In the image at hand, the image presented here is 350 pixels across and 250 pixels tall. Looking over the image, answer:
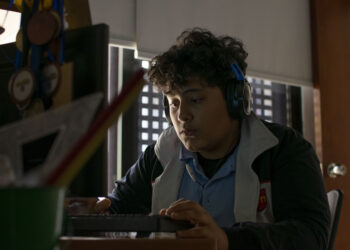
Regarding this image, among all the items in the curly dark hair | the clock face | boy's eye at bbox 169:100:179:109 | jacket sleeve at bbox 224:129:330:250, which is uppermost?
the curly dark hair

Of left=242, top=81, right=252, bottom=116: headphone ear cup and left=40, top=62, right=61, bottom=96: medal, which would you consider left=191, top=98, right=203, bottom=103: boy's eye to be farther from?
left=40, top=62, right=61, bottom=96: medal

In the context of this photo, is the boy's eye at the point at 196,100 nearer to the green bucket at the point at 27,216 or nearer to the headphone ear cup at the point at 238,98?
the headphone ear cup at the point at 238,98

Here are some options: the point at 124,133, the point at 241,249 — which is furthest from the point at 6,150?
the point at 124,133

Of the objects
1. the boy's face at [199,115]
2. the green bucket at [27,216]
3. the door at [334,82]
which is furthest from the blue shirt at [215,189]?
the door at [334,82]

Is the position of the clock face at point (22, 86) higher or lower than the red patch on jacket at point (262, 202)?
higher

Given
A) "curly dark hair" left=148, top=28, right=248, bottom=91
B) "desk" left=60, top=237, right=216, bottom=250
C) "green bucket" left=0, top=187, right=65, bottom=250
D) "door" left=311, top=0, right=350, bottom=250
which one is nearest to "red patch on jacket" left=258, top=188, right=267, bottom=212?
"curly dark hair" left=148, top=28, right=248, bottom=91

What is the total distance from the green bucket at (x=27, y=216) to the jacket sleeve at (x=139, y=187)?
3.91ft

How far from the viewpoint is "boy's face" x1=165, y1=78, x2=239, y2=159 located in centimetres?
126

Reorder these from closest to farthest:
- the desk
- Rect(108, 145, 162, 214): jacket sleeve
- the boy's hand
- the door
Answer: the desk → the boy's hand → Rect(108, 145, 162, 214): jacket sleeve → the door

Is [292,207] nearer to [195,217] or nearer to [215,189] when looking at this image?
[215,189]

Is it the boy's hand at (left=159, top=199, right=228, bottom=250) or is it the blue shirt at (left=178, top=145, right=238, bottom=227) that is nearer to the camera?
the boy's hand at (left=159, top=199, right=228, bottom=250)

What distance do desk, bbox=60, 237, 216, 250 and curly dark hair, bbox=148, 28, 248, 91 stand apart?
802mm

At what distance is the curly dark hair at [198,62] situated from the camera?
128 cm

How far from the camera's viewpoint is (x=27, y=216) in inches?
9.5
